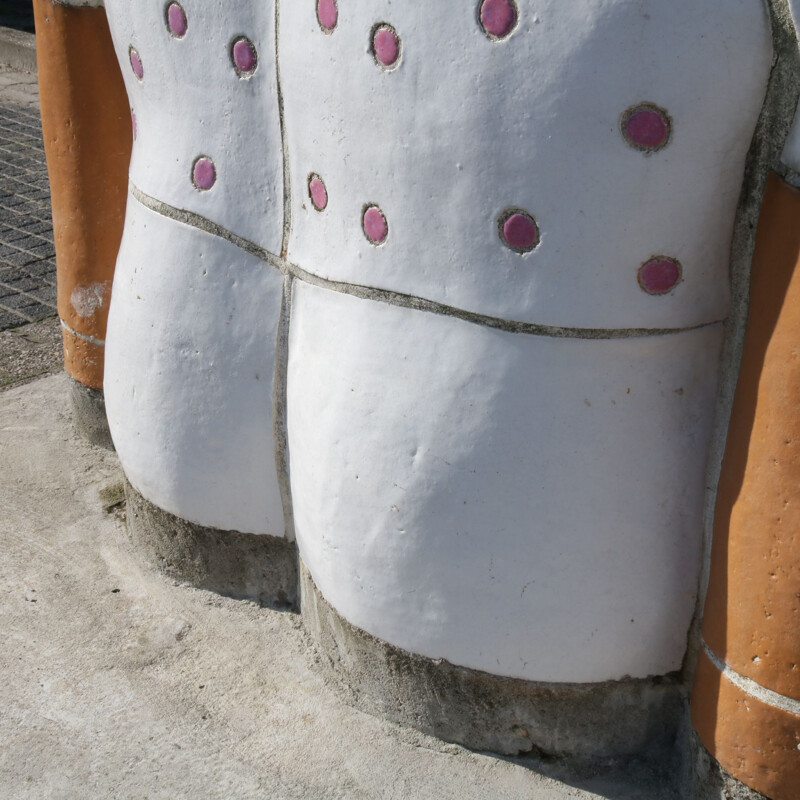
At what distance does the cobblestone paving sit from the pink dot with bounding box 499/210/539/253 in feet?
11.3

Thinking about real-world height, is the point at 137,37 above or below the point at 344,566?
above

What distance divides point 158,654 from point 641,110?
74.9 inches

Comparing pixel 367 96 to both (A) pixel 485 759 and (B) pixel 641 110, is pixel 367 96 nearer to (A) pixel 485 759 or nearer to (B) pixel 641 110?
(B) pixel 641 110

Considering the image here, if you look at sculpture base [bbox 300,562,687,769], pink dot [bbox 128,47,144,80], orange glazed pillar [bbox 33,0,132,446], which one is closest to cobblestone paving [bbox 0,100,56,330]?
orange glazed pillar [bbox 33,0,132,446]

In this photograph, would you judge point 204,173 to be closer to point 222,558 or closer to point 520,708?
point 222,558

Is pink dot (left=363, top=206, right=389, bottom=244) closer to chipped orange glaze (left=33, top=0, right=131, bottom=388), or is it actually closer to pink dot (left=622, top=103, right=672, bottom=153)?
pink dot (left=622, top=103, right=672, bottom=153)

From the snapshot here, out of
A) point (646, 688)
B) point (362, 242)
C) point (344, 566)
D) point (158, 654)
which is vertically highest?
point (362, 242)

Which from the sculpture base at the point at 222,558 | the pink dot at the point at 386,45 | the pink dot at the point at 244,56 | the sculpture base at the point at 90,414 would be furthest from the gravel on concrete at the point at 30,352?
the pink dot at the point at 386,45

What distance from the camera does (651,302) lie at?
7.60ft

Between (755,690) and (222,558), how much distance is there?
155 cm

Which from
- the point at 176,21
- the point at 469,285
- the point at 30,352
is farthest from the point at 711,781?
the point at 30,352

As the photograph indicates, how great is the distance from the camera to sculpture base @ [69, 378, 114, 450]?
162 inches

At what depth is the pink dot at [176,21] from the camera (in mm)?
2828

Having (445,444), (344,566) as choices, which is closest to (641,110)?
(445,444)
